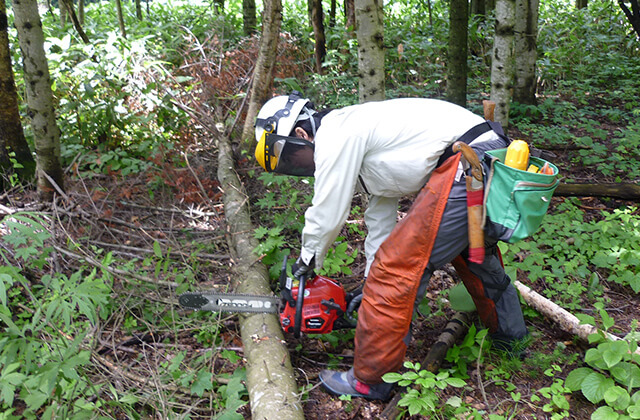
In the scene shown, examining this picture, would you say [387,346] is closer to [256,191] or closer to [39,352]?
[39,352]

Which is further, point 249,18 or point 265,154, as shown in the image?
point 249,18

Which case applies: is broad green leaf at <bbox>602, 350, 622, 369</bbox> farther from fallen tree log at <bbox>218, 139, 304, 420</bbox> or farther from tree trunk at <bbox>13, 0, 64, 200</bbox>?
tree trunk at <bbox>13, 0, 64, 200</bbox>

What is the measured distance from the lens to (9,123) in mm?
4703

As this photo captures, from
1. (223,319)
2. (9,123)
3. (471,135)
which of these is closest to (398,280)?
(471,135)

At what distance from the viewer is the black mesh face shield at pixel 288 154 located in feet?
8.91

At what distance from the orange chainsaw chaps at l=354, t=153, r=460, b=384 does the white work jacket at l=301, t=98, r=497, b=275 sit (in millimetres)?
158

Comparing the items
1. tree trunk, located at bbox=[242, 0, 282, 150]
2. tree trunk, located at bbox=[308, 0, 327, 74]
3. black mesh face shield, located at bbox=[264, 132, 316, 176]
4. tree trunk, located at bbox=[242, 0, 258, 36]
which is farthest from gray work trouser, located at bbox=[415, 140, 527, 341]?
tree trunk, located at bbox=[242, 0, 258, 36]

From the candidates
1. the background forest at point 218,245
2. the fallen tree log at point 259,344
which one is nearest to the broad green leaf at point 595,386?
the background forest at point 218,245

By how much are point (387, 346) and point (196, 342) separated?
1405 mm

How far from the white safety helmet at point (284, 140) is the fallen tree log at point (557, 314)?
178 cm

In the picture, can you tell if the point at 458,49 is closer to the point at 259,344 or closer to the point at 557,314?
the point at 557,314

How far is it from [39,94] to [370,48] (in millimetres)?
3002

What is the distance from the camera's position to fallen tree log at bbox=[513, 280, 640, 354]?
2.90 m

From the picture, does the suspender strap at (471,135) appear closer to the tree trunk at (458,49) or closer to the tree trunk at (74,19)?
the tree trunk at (458,49)
